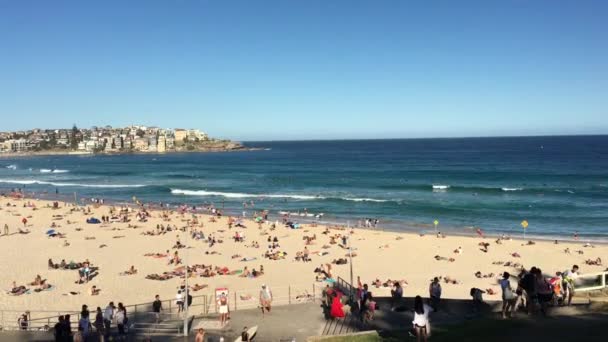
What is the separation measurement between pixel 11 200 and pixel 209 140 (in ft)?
482

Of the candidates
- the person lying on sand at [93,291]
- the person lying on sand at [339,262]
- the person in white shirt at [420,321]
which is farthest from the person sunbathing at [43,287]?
the person in white shirt at [420,321]

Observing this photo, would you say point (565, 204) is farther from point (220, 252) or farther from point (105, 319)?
point (105, 319)

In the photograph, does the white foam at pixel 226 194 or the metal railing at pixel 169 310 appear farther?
the white foam at pixel 226 194

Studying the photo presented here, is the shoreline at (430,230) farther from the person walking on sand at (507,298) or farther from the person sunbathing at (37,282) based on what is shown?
the person walking on sand at (507,298)

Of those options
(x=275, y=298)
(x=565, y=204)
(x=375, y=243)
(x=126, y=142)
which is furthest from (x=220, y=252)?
(x=126, y=142)

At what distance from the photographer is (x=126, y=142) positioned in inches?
7303

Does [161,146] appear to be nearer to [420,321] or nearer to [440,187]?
[440,187]

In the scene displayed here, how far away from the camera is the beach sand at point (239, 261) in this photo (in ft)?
65.5

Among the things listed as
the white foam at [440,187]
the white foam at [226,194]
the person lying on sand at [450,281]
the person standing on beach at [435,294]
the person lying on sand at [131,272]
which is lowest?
the white foam at [226,194]

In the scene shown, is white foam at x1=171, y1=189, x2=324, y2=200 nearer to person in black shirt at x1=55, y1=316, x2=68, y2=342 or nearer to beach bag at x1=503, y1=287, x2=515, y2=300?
beach bag at x1=503, y1=287, x2=515, y2=300

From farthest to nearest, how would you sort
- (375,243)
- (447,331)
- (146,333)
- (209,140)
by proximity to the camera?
(209,140) → (375,243) → (146,333) → (447,331)

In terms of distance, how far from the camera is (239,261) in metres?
25.6

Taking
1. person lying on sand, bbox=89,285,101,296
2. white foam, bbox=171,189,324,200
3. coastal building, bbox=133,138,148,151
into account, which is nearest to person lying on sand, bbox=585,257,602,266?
person lying on sand, bbox=89,285,101,296

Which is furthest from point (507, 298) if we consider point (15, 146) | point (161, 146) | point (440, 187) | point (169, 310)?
point (15, 146)
